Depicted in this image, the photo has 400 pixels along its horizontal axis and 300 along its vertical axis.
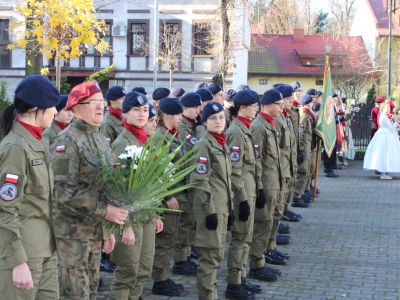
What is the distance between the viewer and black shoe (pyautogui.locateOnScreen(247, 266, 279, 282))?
24.3ft

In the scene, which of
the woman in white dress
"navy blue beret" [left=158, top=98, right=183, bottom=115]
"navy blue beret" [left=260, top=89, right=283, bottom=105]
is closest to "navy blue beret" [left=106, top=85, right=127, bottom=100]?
"navy blue beret" [left=158, top=98, right=183, bottom=115]

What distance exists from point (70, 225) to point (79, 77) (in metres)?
30.1

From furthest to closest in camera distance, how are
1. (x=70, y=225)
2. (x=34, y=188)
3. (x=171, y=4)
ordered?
(x=171, y=4)
(x=70, y=225)
(x=34, y=188)

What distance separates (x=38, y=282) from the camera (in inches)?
152

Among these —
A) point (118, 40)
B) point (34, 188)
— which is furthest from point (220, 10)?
point (34, 188)

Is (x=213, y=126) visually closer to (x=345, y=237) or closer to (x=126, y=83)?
(x=345, y=237)

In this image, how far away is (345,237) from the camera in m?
10.0

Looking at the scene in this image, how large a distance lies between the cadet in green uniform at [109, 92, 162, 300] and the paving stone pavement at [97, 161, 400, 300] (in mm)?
1279

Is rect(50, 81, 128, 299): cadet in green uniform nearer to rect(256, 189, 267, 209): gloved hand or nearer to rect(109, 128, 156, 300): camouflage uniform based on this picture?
→ rect(109, 128, 156, 300): camouflage uniform

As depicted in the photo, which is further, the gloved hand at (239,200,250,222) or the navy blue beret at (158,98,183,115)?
the navy blue beret at (158,98,183,115)

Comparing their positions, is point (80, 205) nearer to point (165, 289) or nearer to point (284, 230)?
point (165, 289)

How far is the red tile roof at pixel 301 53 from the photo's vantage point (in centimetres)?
4140

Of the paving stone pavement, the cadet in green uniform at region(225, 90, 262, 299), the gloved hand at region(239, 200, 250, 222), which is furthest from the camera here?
the paving stone pavement

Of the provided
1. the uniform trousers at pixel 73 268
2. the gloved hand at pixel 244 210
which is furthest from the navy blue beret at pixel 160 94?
the uniform trousers at pixel 73 268
